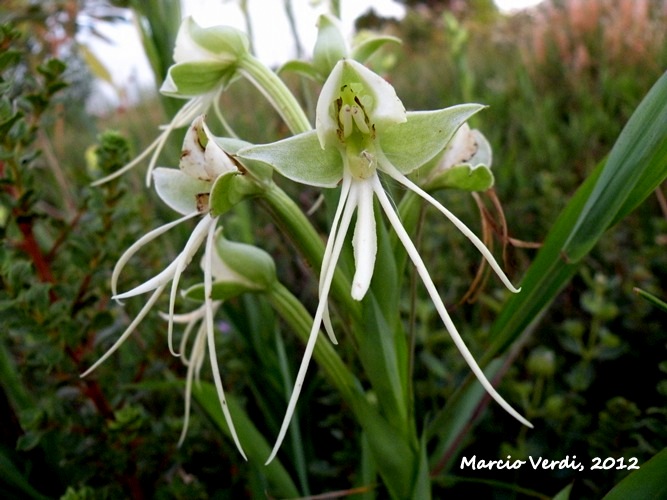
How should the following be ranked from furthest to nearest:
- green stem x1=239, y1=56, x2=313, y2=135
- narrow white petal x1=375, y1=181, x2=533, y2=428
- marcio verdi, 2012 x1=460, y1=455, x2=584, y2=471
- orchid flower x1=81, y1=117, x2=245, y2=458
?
marcio verdi, 2012 x1=460, y1=455, x2=584, y2=471 < green stem x1=239, y1=56, x2=313, y2=135 < orchid flower x1=81, y1=117, x2=245, y2=458 < narrow white petal x1=375, y1=181, x2=533, y2=428

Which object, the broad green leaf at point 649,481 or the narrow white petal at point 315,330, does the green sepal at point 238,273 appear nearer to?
the narrow white petal at point 315,330

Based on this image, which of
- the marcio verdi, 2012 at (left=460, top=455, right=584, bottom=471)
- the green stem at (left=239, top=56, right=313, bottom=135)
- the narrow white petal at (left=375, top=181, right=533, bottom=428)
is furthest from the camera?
the marcio verdi, 2012 at (left=460, top=455, right=584, bottom=471)

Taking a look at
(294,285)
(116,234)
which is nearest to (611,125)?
(294,285)

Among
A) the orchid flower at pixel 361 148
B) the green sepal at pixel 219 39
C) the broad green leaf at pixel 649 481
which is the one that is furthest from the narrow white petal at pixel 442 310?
the green sepal at pixel 219 39

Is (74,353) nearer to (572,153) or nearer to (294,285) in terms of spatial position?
(294,285)

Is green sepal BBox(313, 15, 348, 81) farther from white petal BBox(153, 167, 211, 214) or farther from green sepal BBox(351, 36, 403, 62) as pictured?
white petal BBox(153, 167, 211, 214)

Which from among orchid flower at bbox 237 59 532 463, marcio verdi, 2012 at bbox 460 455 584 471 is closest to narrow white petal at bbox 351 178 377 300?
orchid flower at bbox 237 59 532 463
